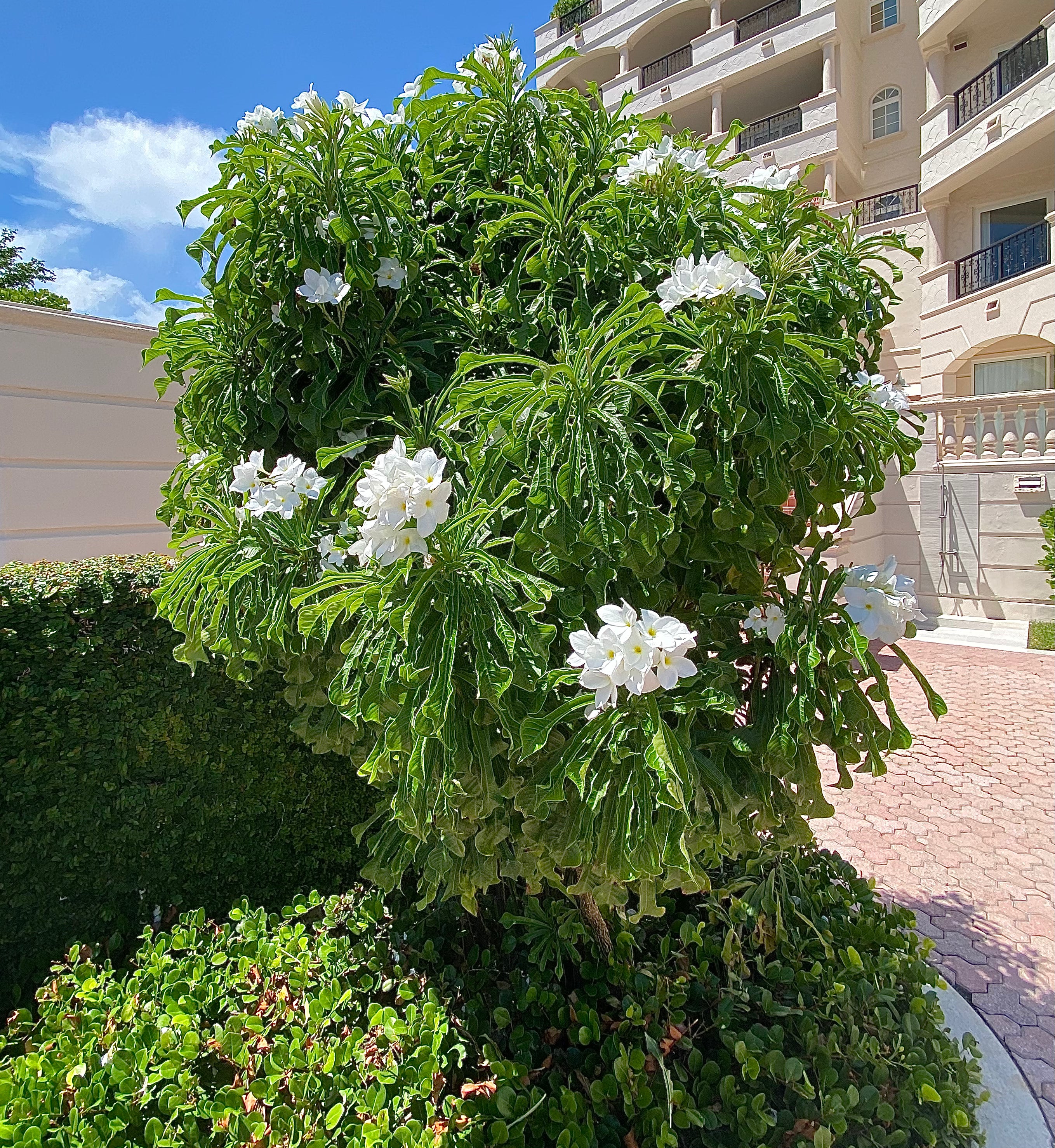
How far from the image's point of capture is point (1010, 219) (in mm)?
13062

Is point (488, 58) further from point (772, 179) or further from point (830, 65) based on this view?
point (830, 65)

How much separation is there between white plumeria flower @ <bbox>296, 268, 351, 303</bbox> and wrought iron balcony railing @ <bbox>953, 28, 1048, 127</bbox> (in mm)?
14088

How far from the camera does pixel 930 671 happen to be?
8000 millimetres

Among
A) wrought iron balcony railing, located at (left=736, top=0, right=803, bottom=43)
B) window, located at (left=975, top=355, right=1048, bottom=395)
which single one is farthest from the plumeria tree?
wrought iron balcony railing, located at (left=736, top=0, right=803, bottom=43)

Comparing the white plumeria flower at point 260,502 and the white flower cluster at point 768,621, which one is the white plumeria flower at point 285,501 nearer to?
the white plumeria flower at point 260,502

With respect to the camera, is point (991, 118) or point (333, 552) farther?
point (991, 118)

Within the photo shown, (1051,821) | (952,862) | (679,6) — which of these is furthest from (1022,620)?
(679,6)

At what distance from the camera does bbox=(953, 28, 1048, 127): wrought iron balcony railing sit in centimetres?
1113

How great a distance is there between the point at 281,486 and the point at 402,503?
66 cm

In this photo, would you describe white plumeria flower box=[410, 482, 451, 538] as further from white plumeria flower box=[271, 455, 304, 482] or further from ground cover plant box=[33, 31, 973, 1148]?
white plumeria flower box=[271, 455, 304, 482]

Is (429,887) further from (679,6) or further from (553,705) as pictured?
(679,6)

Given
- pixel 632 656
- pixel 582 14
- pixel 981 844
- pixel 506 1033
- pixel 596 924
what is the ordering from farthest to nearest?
pixel 582 14 < pixel 981 844 < pixel 596 924 < pixel 506 1033 < pixel 632 656

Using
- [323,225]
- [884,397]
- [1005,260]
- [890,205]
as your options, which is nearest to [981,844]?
[884,397]

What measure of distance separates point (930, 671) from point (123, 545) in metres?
8.27
